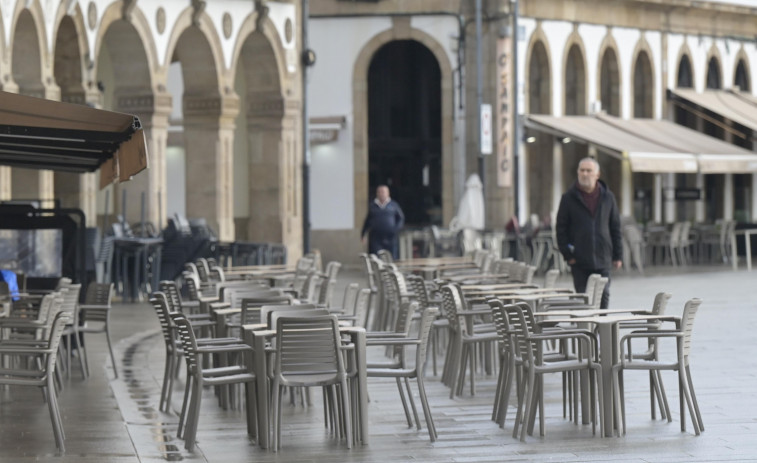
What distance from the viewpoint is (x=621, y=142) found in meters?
33.9

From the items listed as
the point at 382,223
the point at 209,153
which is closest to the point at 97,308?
the point at 382,223

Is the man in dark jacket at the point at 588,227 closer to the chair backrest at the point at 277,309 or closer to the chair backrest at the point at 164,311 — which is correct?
the chair backrest at the point at 277,309

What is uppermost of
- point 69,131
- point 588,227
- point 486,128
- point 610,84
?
point 610,84

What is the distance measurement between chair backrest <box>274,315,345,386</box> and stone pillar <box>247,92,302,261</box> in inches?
760

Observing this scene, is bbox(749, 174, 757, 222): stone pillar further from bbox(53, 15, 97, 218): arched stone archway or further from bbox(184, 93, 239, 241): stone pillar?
bbox(53, 15, 97, 218): arched stone archway

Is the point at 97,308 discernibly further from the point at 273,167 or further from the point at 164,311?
the point at 273,167

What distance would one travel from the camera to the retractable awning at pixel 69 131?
10531mm

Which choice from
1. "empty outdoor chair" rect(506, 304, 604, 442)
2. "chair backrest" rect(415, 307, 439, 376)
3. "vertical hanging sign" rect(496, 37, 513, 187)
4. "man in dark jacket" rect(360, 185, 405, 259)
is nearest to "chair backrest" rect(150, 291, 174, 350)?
"chair backrest" rect(415, 307, 439, 376)

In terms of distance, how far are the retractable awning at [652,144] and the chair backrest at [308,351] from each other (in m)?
22.1

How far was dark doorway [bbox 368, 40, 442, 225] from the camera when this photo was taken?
3844 cm

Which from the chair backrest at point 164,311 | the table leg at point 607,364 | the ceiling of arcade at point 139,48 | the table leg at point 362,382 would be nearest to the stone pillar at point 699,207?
the ceiling of arcade at point 139,48

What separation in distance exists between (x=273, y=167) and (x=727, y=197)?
54.4 ft

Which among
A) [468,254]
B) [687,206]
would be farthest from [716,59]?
[468,254]

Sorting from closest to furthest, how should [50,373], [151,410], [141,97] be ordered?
[50,373]
[151,410]
[141,97]
